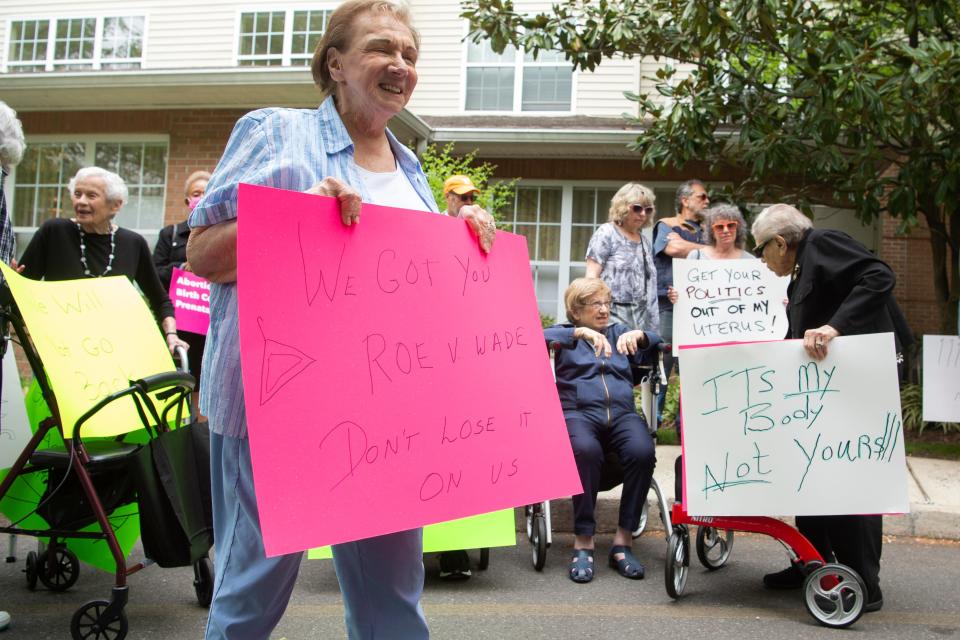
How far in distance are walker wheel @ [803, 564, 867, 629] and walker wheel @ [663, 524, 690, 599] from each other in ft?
1.71

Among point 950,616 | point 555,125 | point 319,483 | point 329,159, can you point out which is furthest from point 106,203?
point 555,125

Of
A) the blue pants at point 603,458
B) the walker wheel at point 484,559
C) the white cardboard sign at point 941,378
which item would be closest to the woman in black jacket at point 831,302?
the blue pants at point 603,458

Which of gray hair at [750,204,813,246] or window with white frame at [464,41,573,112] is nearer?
gray hair at [750,204,813,246]

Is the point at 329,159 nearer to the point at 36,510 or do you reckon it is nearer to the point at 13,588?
Answer: the point at 36,510

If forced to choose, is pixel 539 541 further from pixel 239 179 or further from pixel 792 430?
pixel 239 179

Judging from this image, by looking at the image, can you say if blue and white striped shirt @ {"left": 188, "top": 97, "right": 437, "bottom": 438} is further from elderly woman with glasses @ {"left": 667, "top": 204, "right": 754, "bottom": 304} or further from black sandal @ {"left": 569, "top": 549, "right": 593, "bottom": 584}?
elderly woman with glasses @ {"left": 667, "top": 204, "right": 754, "bottom": 304}

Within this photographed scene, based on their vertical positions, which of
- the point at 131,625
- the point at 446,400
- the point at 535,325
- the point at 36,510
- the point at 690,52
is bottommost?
the point at 131,625

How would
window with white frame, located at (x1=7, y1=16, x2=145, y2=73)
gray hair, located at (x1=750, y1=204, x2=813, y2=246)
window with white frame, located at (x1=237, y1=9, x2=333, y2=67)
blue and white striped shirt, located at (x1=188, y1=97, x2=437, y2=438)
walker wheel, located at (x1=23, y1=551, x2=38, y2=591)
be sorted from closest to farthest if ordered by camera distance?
blue and white striped shirt, located at (x1=188, y1=97, x2=437, y2=438)
walker wheel, located at (x1=23, y1=551, x2=38, y2=591)
gray hair, located at (x1=750, y1=204, x2=813, y2=246)
window with white frame, located at (x1=237, y1=9, x2=333, y2=67)
window with white frame, located at (x1=7, y1=16, x2=145, y2=73)

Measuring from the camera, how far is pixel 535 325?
2.33 metres

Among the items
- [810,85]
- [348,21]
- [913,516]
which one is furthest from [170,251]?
[913,516]

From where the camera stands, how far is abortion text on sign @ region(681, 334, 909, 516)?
358 cm

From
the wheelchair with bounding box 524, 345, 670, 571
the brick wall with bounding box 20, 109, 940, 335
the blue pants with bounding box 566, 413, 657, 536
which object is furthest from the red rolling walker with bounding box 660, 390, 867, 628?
the brick wall with bounding box 20, 109, 940, 335

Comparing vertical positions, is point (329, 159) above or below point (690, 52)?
below

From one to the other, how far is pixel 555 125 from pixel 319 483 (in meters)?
Answer: 10.1
